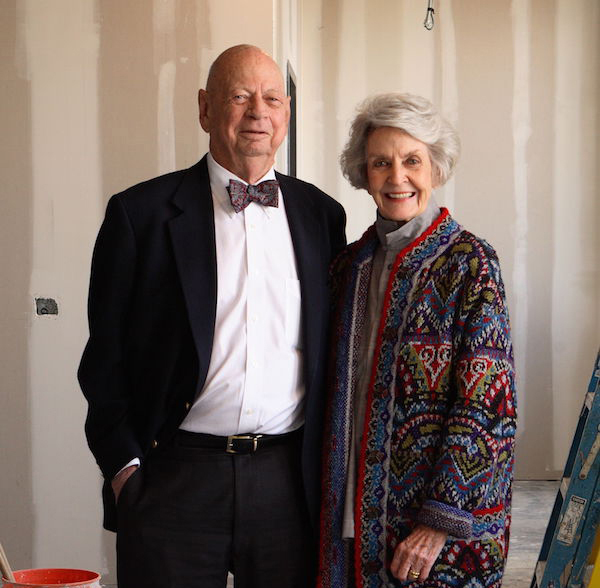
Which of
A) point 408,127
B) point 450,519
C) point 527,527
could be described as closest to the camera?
point 450,519

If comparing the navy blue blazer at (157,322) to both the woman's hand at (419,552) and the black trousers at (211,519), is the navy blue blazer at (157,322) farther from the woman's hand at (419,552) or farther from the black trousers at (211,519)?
the woman's hand at (419,552)

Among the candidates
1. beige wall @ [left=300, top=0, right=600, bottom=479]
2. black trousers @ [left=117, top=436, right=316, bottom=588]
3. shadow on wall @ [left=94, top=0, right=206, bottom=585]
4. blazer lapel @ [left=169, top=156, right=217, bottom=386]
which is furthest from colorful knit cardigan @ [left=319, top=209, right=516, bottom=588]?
beige wall @ [left=300, top=0, right=600, bottom=479]

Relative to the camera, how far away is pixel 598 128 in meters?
6.33

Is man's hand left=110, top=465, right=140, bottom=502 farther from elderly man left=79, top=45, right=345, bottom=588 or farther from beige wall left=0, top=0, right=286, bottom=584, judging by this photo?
beige wall left=0, top=0, right=286, bottom=584

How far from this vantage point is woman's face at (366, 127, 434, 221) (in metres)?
2.26

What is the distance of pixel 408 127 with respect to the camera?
2.23m

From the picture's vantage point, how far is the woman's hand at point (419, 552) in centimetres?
208

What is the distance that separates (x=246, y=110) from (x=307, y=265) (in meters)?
0.41

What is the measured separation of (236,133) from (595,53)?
4.58 m

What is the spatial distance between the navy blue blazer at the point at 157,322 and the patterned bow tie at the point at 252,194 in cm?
7

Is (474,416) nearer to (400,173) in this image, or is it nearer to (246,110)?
(400,173)

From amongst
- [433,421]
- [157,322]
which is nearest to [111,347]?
[157,322]

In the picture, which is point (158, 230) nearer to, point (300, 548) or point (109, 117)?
point (300, 548)

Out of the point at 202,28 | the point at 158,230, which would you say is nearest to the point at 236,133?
the point at 158,230
